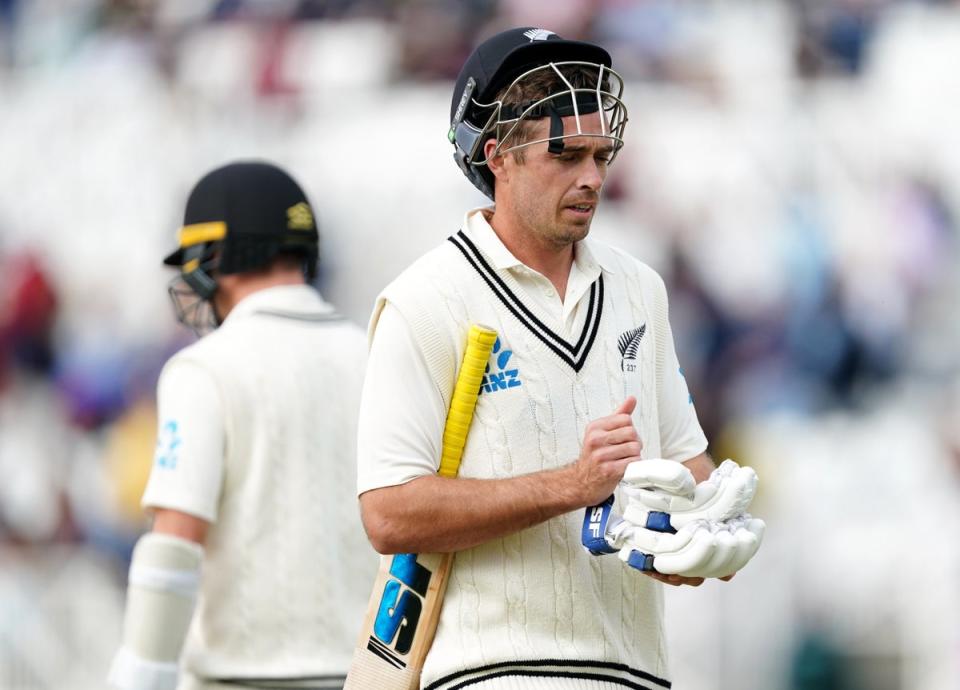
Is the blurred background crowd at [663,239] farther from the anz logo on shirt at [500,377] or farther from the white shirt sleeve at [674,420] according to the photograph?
the anz logo on shirt at [500,377]

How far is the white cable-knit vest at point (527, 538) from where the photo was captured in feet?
9.48

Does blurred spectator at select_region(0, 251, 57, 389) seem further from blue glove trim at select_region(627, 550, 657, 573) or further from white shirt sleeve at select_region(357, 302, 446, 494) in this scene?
blue glove trim at select_region(627, 550, 657, 573)

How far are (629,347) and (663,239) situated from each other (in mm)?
4379

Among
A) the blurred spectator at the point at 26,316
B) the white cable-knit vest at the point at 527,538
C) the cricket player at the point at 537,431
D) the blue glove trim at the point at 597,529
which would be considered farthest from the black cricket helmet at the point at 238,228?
the blurred spectator at the point at 26,316

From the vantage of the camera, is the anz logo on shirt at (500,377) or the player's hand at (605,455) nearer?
the player's hand at (605,455)

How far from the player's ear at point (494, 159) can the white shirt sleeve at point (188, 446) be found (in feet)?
3.62

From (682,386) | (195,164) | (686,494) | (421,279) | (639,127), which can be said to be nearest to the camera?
(686,494)

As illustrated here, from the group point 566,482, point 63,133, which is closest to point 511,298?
point 566,482

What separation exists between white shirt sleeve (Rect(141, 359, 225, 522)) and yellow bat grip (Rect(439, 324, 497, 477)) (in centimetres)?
107

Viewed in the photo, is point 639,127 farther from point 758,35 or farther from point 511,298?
point 511,298

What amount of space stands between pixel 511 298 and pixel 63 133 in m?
5.98

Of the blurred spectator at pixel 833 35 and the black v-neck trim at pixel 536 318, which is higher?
the blurred spectator at pixel 833 35

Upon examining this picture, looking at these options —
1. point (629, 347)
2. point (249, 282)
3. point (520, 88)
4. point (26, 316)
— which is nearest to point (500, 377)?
point (629, 347)

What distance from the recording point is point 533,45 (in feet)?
9.88
